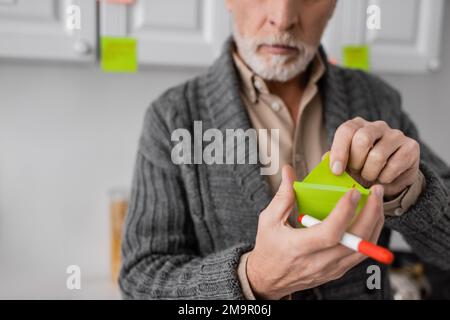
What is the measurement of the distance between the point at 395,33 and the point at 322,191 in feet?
2.90

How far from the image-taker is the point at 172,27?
3.62 ft

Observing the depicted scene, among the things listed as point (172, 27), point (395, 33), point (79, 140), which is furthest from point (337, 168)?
point (79, 140)

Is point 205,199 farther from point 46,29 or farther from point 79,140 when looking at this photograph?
point 79,140

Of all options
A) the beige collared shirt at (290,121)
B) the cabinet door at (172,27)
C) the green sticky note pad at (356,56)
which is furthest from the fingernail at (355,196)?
the green sticky note pad at (356,56)

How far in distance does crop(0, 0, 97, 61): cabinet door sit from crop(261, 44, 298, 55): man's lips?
0.43 metres

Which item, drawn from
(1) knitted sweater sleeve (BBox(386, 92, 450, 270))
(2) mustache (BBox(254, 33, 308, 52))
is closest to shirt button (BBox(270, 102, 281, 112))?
(2) mustache (BBox(254, 33, 308, 52))

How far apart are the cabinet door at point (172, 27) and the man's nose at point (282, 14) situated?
0.31 m

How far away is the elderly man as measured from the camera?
739mm

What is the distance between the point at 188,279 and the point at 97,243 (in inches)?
30.4

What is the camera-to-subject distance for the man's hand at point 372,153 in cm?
57

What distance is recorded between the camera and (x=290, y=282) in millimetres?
583

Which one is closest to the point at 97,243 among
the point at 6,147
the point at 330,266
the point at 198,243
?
the point at 6,147

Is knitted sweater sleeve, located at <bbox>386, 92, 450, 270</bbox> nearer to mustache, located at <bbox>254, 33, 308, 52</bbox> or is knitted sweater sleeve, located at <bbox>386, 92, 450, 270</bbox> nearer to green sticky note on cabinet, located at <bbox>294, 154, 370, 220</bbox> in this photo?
green sticky note on cabinet, located at <bbox>294, 154, 370, 220</bbox>
